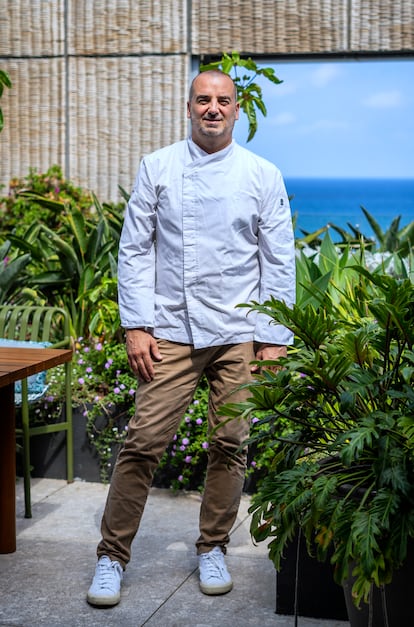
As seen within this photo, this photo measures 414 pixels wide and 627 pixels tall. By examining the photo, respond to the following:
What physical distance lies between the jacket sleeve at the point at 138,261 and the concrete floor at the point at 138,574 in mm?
1049

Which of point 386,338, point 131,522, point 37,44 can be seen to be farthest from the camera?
point 37,44

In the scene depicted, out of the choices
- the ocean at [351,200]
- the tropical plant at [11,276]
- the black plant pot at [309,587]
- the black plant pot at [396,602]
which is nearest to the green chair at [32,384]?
the tropical plant at [11,276]

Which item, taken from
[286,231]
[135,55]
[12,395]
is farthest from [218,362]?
[135,55]

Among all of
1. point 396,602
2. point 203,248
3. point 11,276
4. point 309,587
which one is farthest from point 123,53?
point 396,602

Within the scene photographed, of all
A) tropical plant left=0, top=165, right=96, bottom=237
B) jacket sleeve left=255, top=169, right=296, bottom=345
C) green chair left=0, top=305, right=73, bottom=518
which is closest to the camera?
jacket sleeve left=255, top=169, right=296, bottom=345

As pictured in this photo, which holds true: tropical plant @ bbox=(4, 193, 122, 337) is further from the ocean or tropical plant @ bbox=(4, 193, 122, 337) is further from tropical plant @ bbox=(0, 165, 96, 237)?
the ocean

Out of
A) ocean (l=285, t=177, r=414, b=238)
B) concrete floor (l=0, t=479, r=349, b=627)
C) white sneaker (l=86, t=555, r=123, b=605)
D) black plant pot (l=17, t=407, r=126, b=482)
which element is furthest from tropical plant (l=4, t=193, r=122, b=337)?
ocean (l=285, t=177, r=414, b=238)

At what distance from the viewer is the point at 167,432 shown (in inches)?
147

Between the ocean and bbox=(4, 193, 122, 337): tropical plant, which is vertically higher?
bbox=(4, 193, 122, 337): tropical plant

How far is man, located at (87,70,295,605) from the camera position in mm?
3705

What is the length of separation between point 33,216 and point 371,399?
17.7 ft

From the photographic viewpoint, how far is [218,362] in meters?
3.83

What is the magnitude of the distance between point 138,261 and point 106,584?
121 cm

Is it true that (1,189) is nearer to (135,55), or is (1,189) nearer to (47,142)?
(47,142)
